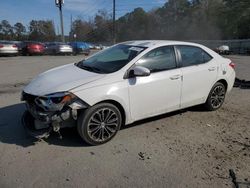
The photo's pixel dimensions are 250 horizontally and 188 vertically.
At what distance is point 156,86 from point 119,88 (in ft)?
2.52

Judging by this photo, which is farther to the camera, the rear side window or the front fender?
the rear side window

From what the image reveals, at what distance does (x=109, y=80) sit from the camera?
4.59 m

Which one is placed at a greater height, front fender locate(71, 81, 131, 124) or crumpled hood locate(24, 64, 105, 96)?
crumpled hood locate(24, 64, 105, 96)

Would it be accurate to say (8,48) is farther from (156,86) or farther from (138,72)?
(138,72)

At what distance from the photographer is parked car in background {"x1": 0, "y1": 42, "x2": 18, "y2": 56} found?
25.4m

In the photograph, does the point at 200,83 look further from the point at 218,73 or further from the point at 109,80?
the point at 109,80

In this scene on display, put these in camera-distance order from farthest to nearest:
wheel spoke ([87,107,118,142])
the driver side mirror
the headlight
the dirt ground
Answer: the driver side mirror
wheel spoke ([87,107,118,142])
the headlight
the dirt ground

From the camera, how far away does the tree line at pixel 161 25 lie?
65062 millimetres

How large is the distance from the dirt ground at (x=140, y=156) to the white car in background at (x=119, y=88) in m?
0.32

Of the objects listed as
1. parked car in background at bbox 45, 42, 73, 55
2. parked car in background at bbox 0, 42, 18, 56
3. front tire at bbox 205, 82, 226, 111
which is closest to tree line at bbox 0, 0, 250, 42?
parked car in background at bbox 45, 42, 73, 55

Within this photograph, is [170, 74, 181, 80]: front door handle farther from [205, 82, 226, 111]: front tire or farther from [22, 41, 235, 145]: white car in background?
[205, 82, 226, 111]: front tire

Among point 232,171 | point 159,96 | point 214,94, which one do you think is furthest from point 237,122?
point 232,171

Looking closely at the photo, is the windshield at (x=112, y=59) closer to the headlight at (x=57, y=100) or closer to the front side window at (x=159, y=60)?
the front side window at (x=159, y=60)

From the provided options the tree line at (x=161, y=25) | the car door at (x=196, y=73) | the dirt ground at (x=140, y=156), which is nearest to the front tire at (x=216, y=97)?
the car door at (x=196, y=73)
